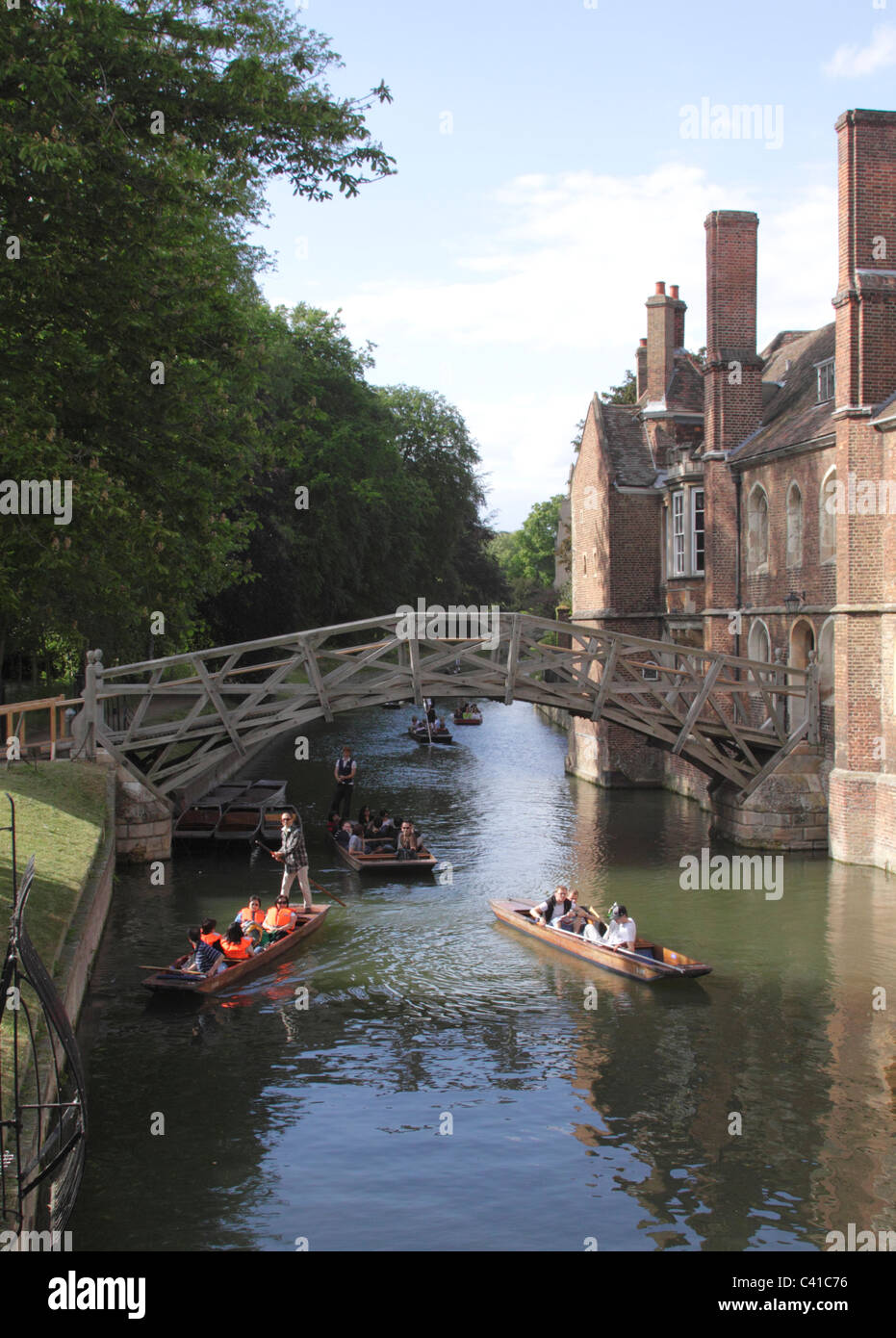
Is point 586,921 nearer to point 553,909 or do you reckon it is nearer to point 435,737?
point 553,909

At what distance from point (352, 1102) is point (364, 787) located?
70.1 feet

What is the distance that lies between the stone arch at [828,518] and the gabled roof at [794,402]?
2.80 ft

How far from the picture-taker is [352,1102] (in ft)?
40.1

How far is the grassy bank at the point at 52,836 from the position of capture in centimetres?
1347

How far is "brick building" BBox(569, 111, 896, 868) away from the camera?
71.7ft

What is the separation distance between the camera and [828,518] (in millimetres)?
24125

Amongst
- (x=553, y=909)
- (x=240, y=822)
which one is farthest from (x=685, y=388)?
(x=553, y=909)

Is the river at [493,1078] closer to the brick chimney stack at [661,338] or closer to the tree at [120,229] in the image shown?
the tree at [120,229]

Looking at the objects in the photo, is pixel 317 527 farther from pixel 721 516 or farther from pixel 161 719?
pixel 721 516

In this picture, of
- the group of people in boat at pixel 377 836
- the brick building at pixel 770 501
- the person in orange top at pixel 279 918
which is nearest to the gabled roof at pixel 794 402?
the brick building at pixel 770 501

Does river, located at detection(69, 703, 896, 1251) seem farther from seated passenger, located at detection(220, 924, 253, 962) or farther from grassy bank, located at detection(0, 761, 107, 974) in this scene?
grassy bank, located at detection(0, 761, 107, 974)
